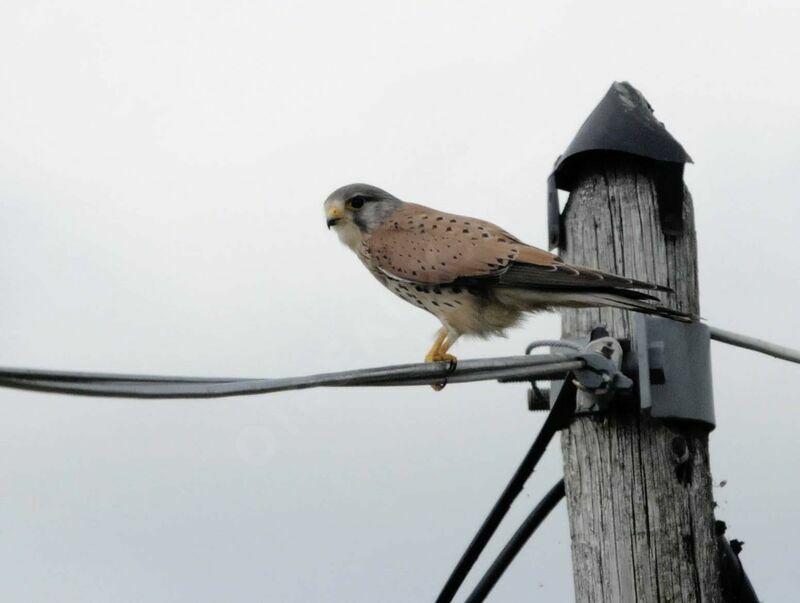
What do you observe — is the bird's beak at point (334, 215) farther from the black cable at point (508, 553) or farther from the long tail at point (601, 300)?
the black cable at point (508, 553)

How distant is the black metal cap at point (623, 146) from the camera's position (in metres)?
4.55

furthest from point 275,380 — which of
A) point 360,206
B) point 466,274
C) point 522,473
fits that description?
point 360,206

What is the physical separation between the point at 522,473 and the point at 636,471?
1.28 ft

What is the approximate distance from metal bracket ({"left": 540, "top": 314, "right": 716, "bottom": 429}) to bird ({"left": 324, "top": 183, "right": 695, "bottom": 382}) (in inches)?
3.3

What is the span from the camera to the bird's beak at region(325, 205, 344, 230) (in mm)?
5848

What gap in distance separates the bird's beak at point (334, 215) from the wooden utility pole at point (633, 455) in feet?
4.89

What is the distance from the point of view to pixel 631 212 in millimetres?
4496

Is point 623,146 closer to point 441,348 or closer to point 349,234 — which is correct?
point 441,348

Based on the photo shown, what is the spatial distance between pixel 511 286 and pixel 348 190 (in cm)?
139

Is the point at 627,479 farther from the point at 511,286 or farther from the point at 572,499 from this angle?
the point at 511,286

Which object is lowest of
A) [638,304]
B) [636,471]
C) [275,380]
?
[275,380]

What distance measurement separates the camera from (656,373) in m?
4.26

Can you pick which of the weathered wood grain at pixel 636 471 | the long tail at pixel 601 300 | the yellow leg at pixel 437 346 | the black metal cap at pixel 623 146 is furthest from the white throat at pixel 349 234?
the weathered wood grain at pixel 636 471

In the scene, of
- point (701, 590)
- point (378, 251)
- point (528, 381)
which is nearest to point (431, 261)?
point (378, 251)
